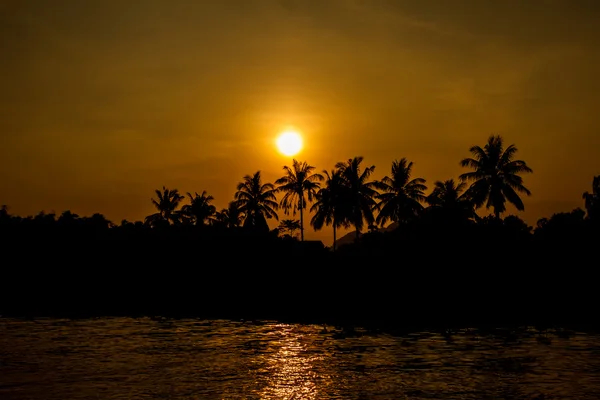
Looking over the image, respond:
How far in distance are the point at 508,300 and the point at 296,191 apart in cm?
3979

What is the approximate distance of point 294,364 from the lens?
27.0 metres

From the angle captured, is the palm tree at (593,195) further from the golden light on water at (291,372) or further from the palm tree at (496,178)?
the golden light on water at (291,372)

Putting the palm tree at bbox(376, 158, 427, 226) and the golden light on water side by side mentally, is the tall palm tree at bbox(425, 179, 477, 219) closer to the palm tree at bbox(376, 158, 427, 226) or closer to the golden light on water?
the palm tree at bbox(376, 158, 427, 226)

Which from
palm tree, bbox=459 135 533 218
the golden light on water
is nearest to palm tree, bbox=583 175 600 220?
palm tree, bbox=459 135 533 218

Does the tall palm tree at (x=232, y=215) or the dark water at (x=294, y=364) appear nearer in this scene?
the dark water at (x=294, y=364)

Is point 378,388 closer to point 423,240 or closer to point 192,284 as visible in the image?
point 423,240

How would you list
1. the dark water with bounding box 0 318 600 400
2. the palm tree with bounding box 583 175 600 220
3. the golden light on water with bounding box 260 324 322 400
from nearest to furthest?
the golden light on water with bounding box 260 324 322 400, the dark water with bounding box 0 318 600 400, the palm tree with bounding box 583 175 600 220

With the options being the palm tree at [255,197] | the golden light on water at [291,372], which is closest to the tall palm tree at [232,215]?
the palm tree at [255,197]

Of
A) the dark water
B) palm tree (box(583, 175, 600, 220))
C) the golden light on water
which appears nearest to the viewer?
the golden light on water

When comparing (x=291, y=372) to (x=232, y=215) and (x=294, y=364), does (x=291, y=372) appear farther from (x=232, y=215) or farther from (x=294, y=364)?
(x=232, y=215)

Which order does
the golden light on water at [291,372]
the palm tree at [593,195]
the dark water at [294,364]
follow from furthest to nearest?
1. the palm tree at [593,195]
2. the dark water at [294,364]
3. the golden light on water at [291,372]

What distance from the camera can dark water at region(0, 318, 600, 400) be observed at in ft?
70.7

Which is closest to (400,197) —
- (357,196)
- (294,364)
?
(357,196)

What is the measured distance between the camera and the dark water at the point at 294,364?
21.6 metres
